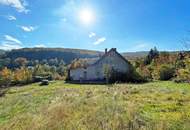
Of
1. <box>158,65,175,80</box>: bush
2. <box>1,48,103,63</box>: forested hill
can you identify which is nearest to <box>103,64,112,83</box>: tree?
<box>158,65,175,80</box>: bush

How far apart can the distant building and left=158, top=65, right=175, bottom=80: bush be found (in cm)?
635

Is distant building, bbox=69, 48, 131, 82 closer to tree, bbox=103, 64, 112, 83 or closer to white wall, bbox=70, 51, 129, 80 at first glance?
white wall, bbox=70, 51, 129, 80

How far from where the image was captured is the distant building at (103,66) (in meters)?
49.1

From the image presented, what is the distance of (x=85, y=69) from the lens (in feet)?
172

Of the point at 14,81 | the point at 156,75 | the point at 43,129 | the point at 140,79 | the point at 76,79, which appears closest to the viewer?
the point at 43,129

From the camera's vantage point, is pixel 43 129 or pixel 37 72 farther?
pixel 37 72

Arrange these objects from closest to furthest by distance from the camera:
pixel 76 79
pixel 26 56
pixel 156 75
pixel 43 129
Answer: pixel 43 129 < pixel 156 75 < pixel 76 79 < pixel 26 56

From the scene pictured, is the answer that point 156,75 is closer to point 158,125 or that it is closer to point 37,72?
point 37,72

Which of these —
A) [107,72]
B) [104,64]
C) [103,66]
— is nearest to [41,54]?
[104,64]

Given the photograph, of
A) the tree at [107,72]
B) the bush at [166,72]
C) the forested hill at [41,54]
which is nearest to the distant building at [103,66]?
the tree at [107,72]

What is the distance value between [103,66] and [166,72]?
12.2 metres

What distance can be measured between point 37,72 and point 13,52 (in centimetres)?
13009

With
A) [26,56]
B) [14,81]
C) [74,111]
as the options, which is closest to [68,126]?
[74,111]

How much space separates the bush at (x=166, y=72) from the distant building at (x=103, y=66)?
6348 mm
